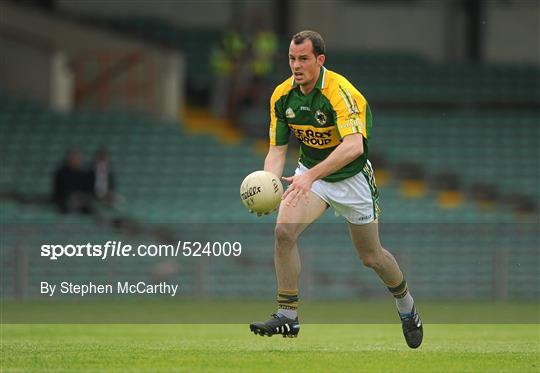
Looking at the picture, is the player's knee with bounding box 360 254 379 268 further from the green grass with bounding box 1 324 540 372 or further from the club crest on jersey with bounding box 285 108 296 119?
the club crest on jersey with bounding box 285 108 296 119

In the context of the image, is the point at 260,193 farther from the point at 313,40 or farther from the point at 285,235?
the point at 313,40

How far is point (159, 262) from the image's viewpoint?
19.5 m

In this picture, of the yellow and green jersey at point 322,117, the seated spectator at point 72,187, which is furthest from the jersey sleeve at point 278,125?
the seated spectator at point 72,187

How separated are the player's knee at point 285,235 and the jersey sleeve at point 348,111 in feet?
2.59

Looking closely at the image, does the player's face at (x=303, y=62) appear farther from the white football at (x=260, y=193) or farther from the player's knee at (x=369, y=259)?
the player's knee at (x=369, y=259)

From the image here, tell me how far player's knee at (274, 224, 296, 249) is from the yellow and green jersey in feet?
1.83

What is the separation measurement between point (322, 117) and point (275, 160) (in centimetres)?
53

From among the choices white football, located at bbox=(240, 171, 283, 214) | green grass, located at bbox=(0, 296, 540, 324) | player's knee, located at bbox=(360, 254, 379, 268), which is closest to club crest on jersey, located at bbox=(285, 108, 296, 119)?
white football, located at bbox=(240, 171, 283, 214)

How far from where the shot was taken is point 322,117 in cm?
998

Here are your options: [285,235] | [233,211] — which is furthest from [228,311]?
[285,235]

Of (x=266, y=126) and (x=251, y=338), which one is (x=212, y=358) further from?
(x=266, y=126)

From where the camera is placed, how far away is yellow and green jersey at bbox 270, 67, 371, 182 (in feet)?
32.4

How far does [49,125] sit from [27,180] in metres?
1.86

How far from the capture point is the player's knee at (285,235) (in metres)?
9.93
